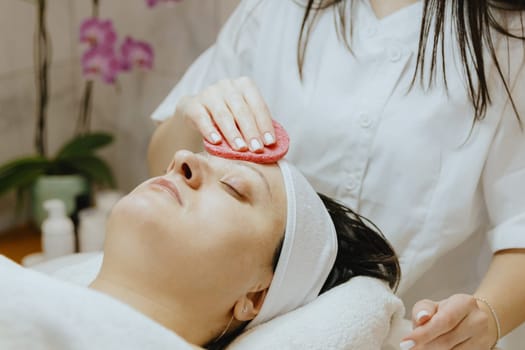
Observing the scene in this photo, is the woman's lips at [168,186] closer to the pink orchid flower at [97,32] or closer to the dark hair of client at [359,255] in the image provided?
the dark hair of client at [359,255]

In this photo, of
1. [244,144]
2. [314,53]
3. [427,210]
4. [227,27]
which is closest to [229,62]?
[227,27]

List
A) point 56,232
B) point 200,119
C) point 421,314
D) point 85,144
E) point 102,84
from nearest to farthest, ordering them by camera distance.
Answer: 1. point 421,314
2. point 200,119
3. point 56,232
4. point 85,144
5. point 102,84

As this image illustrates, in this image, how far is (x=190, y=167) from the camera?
128 cm

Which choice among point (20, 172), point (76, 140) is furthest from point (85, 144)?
point (20, 172)

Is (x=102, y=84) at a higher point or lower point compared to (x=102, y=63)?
lower

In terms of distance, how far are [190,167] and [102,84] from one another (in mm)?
1414

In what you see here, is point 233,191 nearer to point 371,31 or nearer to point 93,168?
point 371,31

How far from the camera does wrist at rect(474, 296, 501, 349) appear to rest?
1.32m

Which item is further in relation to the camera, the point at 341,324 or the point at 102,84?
the point at 102,84

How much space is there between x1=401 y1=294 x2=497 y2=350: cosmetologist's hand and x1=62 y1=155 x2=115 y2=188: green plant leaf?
1.44 meters

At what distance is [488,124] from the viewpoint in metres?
1.39

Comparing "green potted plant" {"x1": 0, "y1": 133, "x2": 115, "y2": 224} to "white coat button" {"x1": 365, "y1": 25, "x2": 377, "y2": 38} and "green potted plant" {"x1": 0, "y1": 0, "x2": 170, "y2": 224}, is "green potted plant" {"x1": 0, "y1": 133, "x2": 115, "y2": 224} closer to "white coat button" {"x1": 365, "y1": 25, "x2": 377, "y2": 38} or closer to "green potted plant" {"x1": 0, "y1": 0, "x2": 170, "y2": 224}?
"green potted plant" {"x1": 0, "y1": 0, "x2": 170, "y2": 224}

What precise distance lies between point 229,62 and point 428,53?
0.42 metres

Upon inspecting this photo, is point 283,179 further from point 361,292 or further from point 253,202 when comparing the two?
point 361,292
